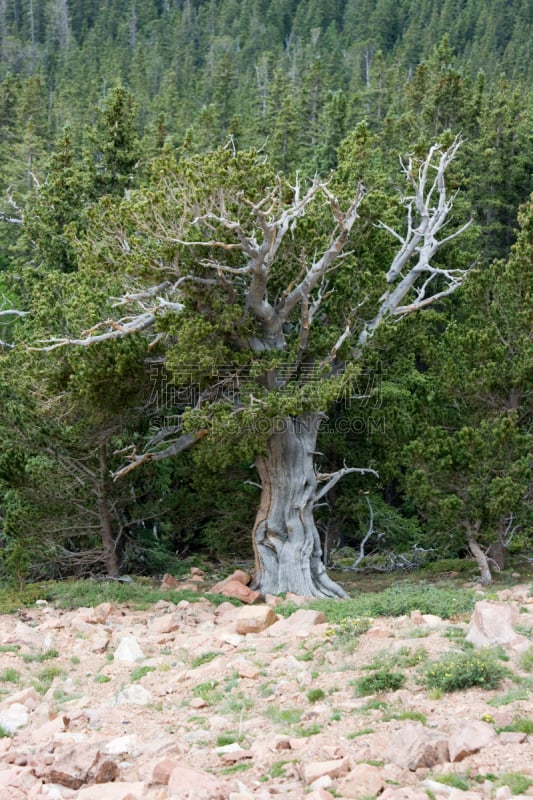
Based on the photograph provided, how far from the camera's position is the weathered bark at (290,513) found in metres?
15.6

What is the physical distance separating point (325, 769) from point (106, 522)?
1134 centimetres

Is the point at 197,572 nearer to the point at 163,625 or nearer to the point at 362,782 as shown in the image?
the point at 163,625

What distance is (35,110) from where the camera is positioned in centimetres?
5262

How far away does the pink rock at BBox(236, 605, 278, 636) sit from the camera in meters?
11.5

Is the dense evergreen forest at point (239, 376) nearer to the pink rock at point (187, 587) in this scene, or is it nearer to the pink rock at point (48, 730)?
the pink rock at point (187, 587)

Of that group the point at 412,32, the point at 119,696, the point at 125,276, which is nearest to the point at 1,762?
the point at 119,696

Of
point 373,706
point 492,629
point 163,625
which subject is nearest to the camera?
point 373,706

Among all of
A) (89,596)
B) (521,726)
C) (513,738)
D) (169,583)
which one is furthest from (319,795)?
(169,583)

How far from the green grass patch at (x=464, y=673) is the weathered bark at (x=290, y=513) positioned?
7398 millimetres

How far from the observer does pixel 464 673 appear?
793 cm

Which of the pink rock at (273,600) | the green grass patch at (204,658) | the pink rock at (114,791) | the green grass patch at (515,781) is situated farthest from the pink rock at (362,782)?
the pink rock at (273,600)

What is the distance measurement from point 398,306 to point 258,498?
4.51m

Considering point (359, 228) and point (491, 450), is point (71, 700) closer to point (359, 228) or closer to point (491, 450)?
point (491, 450)

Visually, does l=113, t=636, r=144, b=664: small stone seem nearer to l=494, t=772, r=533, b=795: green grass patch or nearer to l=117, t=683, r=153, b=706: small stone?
l=117, t=683, r=153, b=706: small stone
